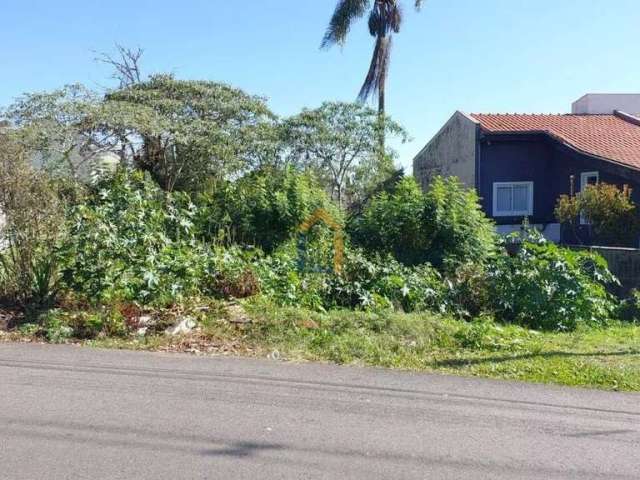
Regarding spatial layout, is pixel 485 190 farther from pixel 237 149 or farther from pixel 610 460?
pixel 610 460

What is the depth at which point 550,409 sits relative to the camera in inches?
225

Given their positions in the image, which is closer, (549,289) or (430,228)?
(549,289)

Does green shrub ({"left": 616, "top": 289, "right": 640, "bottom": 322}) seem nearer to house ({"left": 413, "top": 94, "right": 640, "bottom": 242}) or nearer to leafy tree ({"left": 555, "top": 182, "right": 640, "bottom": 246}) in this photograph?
leafy tree ({"left": 555, "top": 182, "right": 640, "bottom": 246})

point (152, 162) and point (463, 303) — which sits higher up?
point (152, 162)

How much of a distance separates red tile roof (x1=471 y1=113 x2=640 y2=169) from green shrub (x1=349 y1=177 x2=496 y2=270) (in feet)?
33.0

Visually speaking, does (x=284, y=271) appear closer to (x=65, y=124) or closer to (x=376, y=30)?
(x=65, y=124)

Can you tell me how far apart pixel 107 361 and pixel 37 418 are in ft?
6.65

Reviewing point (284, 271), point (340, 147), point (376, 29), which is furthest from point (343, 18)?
point (284, 271)

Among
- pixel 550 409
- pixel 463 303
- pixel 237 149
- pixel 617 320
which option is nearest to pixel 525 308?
pixel 463 303

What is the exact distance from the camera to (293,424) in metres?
5.19

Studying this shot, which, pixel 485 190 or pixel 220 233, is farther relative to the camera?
pixel 485 190

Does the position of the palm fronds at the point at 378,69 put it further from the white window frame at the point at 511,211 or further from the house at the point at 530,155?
the white window frame at the point at 511,211

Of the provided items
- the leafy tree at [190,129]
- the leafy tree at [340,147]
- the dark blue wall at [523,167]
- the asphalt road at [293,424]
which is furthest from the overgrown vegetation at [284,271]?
the dark blue wall at [523,167]

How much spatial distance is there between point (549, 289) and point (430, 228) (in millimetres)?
2952
